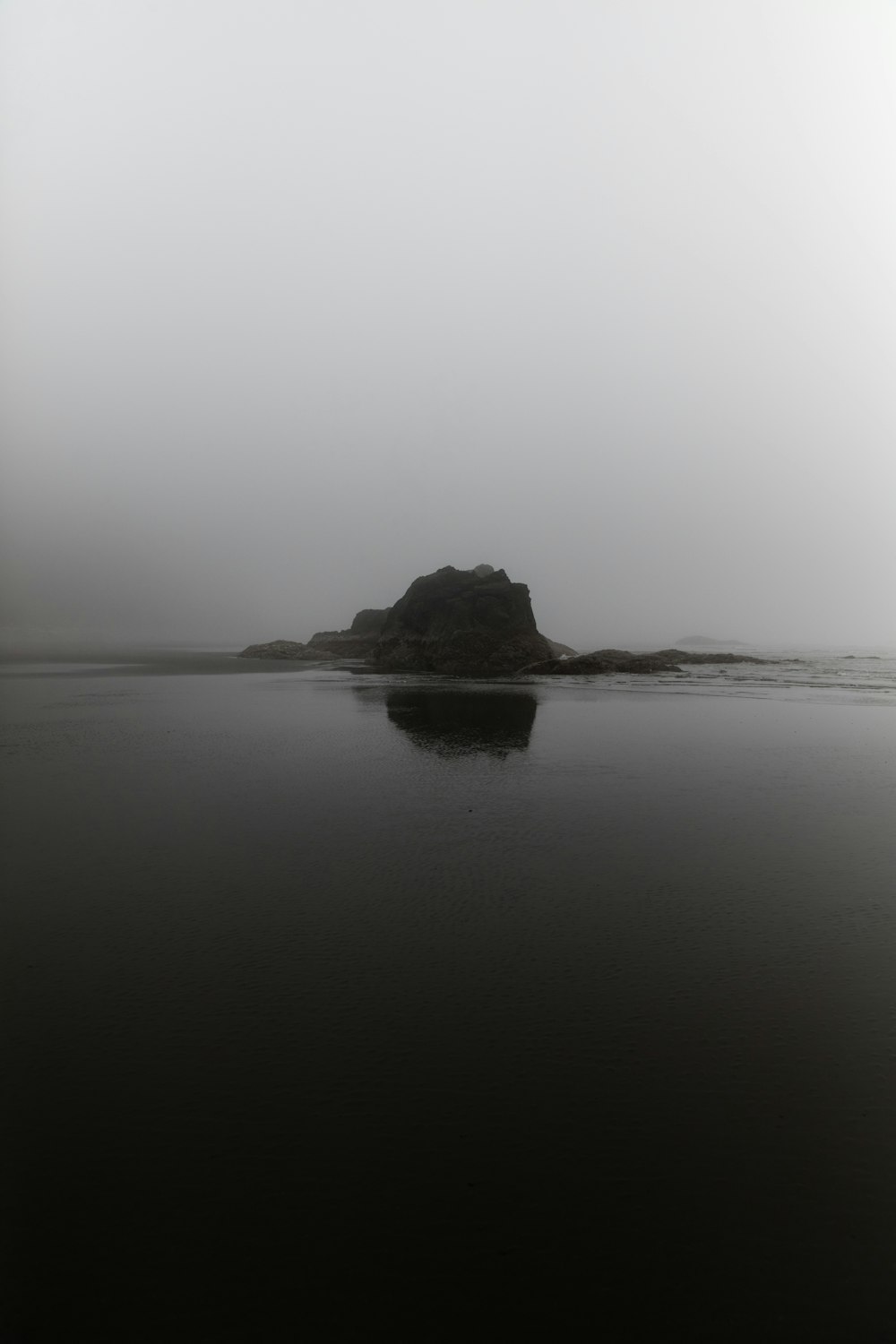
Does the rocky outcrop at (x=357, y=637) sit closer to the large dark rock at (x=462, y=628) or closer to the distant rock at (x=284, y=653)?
the distant rock at (x=284, y=653)

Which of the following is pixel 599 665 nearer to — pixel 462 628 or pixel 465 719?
pixel 462 628

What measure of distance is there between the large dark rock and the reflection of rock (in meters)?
23.7

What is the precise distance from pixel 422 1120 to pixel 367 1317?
1297mm

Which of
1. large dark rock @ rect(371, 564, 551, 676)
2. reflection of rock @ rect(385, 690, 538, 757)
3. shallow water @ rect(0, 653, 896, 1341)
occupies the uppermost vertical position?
large dark rock @ rect(371, 564, 551, 676)

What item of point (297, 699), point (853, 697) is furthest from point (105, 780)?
point (853, 697)

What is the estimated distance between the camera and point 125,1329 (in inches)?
127

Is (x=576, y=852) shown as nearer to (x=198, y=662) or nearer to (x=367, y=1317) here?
(x=367, y=1317)

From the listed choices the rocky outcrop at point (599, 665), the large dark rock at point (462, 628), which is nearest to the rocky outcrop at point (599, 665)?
the rocky outcrop at point (599, 665)

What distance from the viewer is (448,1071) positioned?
508 centimetres

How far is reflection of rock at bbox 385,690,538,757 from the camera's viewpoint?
2062 cm

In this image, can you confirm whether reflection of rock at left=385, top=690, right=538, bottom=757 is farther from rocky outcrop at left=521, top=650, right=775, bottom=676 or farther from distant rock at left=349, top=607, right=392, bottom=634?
distant rock at left=349, top=607, right=392, bottom=634

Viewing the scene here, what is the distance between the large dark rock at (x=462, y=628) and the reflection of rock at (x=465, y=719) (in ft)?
77.7

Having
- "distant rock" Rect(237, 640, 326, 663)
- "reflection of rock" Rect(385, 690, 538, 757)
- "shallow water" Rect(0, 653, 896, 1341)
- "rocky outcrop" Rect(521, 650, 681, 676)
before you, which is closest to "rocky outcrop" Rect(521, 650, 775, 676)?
"rocky outcrop" Rect(521, 650, 681, 676)

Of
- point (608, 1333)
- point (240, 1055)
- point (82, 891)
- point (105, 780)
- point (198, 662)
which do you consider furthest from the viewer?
point (198, 662)
